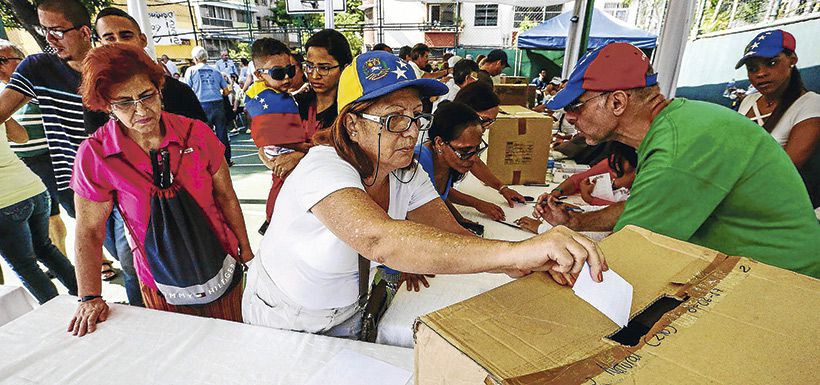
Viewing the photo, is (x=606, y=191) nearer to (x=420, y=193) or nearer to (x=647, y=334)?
(x=420, y=193)

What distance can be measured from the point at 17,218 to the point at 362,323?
2.18 metres

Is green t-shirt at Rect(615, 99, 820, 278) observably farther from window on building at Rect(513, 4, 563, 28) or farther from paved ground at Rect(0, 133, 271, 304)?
window on building at Rect(513, 4, 563, 28)

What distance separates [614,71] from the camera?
1412 millimetres

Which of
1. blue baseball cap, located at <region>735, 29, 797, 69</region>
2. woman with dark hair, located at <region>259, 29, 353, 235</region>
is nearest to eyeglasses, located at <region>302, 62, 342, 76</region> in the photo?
woman with dark hair, located at <region>259, 29, 353, 235</region>

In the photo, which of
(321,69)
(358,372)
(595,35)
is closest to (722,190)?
(358,372)

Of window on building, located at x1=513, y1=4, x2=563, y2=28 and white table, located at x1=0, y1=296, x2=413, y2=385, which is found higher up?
window on building, located at x1=513, y1=4, x2=563, y2=28

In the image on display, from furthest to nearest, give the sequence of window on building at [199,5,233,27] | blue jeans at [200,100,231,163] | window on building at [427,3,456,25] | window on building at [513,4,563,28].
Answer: window on building at [199,5,233,27]
window on building at [427,3,456,25]
window on building at [513,4,563,28]
blue jeans at [200,100,231,163]

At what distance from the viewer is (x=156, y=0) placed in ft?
69.7

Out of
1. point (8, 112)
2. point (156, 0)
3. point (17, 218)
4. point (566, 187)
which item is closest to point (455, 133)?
point (566, 187)

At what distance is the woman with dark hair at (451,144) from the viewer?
80.5 inches

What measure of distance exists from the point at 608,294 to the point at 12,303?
2.10 metres

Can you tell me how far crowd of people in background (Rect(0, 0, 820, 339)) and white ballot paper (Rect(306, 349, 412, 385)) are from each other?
0.19m

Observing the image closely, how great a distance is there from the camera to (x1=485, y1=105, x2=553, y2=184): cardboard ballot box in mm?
2871

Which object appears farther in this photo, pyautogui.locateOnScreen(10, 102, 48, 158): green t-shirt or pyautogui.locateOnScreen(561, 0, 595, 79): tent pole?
pyautogui.locateOnScreen(561, 0, 595, 79): tent pole
